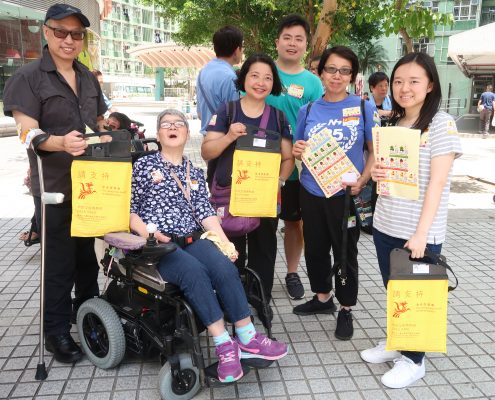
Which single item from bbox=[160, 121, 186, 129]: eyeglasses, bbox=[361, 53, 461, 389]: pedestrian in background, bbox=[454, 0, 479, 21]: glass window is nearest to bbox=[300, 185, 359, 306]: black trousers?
bbox=[361, 53, 461, 389]: pedestrian in background

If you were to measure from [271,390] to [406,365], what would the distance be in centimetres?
81

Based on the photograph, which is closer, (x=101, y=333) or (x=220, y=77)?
(x=101, y=333)

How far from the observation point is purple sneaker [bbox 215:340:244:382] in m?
2.21

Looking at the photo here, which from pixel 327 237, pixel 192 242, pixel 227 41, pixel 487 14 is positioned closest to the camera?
pixel 192 242

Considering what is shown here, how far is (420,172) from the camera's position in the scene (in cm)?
235

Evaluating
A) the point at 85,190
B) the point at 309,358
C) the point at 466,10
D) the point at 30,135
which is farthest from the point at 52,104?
the point at 466,10

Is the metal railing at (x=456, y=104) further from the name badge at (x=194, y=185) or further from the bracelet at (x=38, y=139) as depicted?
the bracelet at (x=38, y=139)

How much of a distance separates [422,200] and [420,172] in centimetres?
15

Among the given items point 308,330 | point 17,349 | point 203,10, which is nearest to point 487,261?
point 308,330

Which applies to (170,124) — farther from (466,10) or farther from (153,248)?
(466,10)

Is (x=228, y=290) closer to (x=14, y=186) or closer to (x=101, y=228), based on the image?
(x=101, y=228)

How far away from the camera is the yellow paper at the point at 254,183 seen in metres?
2.73

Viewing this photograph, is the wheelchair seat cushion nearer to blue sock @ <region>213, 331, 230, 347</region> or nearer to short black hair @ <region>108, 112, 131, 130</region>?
blue sock @ <region>213, 331, 230, 347</region>

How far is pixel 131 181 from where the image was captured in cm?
254
